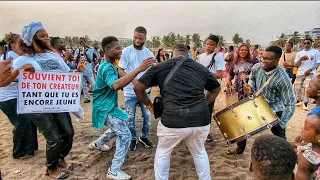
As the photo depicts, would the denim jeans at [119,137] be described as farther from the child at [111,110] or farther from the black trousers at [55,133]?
the black trousers at [55,133]

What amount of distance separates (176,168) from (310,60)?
640cm

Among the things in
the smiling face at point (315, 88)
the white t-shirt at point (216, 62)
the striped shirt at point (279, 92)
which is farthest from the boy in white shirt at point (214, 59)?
the smiling face at point (315, 88)

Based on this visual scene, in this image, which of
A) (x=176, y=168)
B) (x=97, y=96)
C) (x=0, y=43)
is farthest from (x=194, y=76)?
(x=0, y=43)

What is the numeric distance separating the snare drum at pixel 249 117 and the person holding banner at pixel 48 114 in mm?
2260

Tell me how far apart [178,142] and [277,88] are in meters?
1.72

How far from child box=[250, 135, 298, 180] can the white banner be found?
270cm

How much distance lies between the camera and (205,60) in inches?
209

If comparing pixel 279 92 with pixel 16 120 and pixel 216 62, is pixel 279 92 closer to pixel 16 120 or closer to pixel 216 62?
pixel 216 62

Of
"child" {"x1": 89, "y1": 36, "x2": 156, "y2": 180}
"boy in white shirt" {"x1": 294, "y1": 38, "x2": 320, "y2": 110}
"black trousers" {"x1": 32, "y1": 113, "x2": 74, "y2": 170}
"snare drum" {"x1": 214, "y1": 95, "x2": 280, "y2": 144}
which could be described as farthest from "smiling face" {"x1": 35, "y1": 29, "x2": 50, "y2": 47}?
"boy in white shirt" {"x1": 294, "y1": 38, "x2": 320, "y2": 110}

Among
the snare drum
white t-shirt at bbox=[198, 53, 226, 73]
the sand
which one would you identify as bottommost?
the sand

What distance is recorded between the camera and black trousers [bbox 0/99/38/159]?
4.03 m

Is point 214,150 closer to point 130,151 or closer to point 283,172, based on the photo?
point 130,151

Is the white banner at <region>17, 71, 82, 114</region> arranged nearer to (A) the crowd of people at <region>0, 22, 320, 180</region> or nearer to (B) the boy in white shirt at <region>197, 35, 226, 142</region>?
(A) the crowd of people at <region>0, 22, 320, 180</region>

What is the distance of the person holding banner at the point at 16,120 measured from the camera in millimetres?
3979
